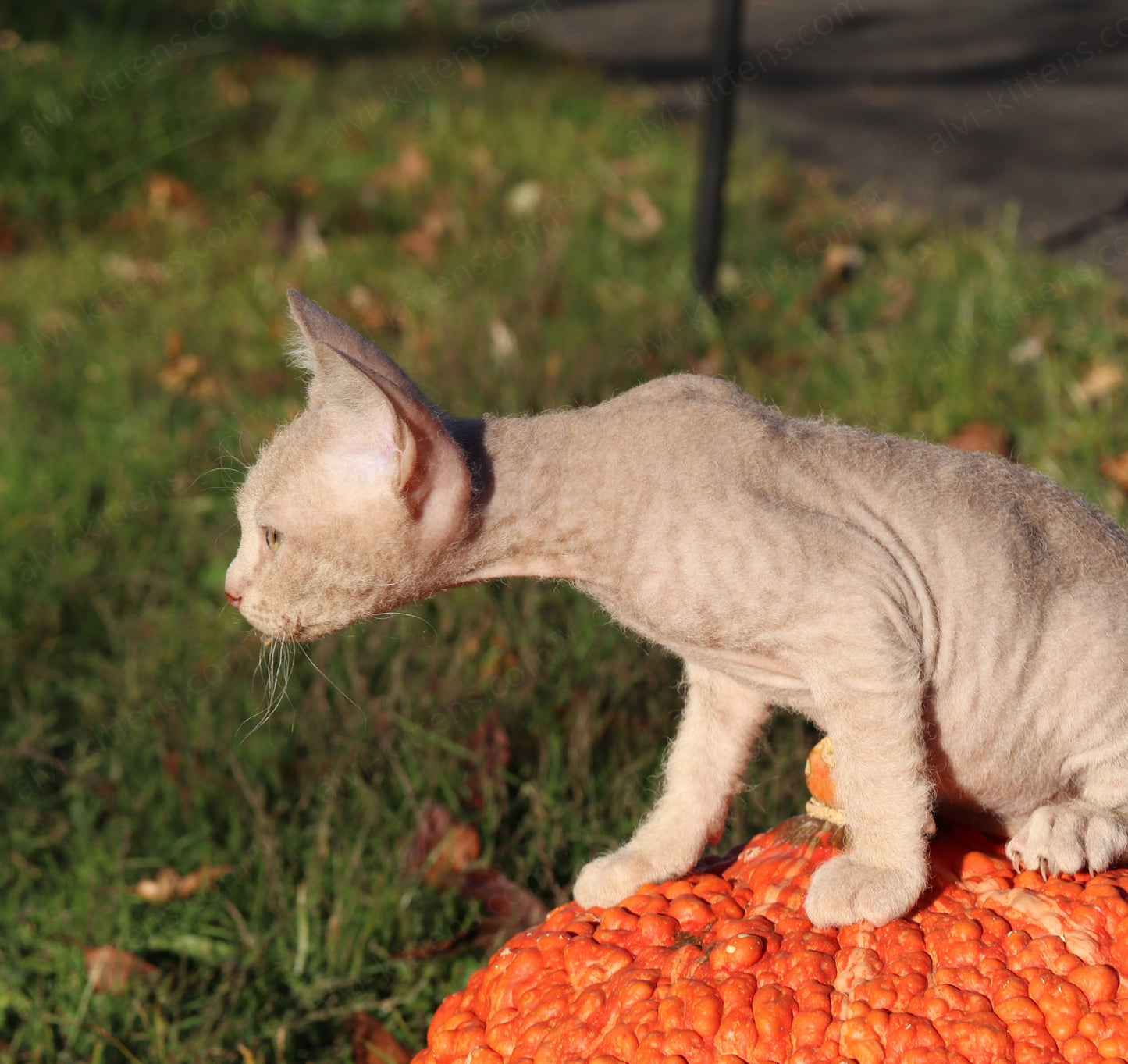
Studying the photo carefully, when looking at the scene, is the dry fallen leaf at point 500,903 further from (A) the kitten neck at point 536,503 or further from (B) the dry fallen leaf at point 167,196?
(B) the dry fallen leaf at point 167,196

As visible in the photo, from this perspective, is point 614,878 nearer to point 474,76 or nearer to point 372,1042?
point 372,1042

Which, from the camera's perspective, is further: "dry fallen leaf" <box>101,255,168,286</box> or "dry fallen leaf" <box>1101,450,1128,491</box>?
"dry fallen leaf" <box>101,255,168,286</box>

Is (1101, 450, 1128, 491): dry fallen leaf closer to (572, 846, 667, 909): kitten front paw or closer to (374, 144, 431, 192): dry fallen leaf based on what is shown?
(572, 846, 667, 909): kitten front paw

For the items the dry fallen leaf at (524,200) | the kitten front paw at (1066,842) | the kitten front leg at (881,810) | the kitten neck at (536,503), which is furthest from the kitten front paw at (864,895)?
the dry fallen leaf at (524,200)

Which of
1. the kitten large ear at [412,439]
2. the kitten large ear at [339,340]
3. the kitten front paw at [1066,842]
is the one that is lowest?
the kitten front paw at [1066,842]

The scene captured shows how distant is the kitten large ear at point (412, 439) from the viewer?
1.70 meters

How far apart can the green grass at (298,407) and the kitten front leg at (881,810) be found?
0.95 meters

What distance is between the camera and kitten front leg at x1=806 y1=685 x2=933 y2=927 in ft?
5.71

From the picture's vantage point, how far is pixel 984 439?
3930 millimetres

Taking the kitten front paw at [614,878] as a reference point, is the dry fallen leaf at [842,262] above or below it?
above

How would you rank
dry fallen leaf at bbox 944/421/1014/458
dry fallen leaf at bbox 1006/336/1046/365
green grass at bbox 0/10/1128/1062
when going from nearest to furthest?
green grass at bbox 0/10/1128/1062 → dry fallen leaf at bbox 944/421/1014/458 → dry fallen leaf at bbox 1006/336/1046/365

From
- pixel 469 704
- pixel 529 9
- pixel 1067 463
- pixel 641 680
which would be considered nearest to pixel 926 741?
pixel 641 680

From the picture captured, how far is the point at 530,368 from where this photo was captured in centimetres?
455

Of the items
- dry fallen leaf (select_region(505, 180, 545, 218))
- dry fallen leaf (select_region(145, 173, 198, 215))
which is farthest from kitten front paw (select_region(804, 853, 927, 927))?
dry fallen leaf (select_region(145, 173, 198, 215))
